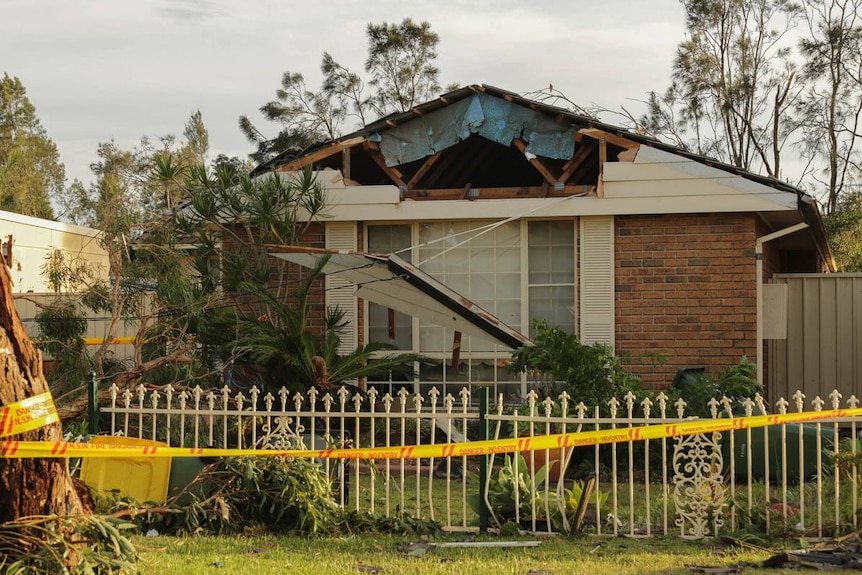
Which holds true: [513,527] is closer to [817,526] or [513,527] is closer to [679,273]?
[817,526]

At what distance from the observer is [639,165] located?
11867 millimetres

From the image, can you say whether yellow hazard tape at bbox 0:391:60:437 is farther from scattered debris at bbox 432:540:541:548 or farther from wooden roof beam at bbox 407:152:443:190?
wooden roof beam at bbox 407:152:443:190

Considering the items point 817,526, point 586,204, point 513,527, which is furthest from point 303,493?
point 586,204

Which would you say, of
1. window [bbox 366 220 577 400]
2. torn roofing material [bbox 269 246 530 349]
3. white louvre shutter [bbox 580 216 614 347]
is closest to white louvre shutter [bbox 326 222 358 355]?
window [bbox 366 220 577 400]

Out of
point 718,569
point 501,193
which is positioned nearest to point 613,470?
point 718,569

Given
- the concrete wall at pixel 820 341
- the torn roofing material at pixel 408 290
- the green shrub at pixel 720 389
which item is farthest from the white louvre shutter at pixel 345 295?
the concrete wall at pixel 820 341

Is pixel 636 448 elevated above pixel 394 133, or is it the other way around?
pixel 394 133

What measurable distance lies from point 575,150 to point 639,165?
81cm

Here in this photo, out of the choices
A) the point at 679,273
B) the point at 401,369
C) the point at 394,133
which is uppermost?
the point at 394,133

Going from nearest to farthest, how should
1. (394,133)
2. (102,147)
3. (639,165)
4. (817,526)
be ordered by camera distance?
(817,526) < (639,165) < (394,133) < (102,147)

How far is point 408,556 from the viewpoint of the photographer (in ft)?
21.8

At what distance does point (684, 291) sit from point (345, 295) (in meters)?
4.06

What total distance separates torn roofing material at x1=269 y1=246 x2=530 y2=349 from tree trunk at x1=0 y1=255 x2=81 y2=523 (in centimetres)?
473

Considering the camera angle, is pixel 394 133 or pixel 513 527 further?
pixel 394 133
